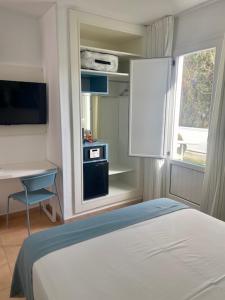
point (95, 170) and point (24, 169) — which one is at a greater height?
point (24, 169)

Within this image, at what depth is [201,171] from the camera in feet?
8.87

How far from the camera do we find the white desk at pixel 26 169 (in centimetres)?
240

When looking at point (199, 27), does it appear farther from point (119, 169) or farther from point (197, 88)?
point (119, 169)

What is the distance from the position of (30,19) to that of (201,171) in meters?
2.71

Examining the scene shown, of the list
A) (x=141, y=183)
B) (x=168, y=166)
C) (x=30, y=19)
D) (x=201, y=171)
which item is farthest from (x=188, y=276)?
(x=30, y=19)

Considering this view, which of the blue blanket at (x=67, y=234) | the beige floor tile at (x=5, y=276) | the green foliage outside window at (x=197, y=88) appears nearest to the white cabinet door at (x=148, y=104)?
the green foliage outside window at (x=197, y=88)

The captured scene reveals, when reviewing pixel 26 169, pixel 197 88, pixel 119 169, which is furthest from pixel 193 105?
pixel 26 169

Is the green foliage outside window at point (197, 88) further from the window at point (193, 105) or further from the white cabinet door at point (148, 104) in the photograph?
the white cabinet door at point (148, 104)

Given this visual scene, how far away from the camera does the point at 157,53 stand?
2.96 m

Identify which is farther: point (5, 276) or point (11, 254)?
point (11, 254)

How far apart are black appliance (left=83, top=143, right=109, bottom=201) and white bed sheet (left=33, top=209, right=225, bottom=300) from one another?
1461 mm

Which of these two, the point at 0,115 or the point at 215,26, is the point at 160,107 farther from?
the point at 0,115

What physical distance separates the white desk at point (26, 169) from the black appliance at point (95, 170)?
16.2 inches

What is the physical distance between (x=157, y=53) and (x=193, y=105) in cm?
83
